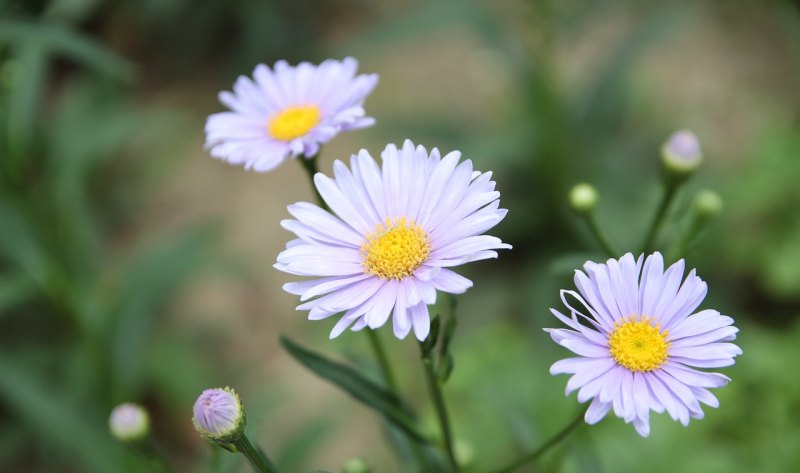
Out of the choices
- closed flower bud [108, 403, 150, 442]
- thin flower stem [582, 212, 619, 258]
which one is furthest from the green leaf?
thin flower stem [582, 212, 619, 258]

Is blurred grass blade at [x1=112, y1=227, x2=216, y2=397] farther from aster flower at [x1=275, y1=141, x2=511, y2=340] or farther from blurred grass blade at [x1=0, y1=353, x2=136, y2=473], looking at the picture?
aster flower at [x1=275, y1=141, x2=511, y2=340]

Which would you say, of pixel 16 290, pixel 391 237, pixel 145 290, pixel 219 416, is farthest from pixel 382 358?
pixel 16 290

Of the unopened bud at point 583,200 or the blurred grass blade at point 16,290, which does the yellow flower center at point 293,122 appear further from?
the blurred grass blade at point 16,290

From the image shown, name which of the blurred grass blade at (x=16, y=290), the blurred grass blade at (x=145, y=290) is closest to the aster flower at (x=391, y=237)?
the blurred grass blade at (x=145, y=290)

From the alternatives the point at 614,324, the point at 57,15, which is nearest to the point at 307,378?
the point at 57,15

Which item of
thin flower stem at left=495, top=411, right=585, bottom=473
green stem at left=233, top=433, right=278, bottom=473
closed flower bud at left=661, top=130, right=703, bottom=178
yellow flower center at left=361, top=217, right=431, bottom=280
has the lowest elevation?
thin flower stem at left=495, top=411, right=585, bottom=473
